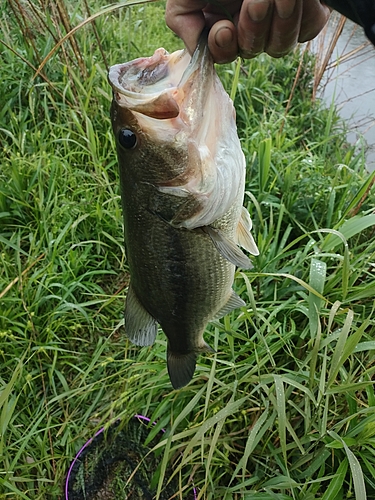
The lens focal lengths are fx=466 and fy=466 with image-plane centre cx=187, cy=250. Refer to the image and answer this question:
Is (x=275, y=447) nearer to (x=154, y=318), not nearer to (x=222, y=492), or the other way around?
(x=222, y=492)

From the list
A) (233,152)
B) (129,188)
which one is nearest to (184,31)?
(233,152)

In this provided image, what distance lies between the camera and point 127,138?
4.49 ft

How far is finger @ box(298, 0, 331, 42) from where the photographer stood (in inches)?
50.9

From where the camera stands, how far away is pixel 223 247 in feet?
4.54

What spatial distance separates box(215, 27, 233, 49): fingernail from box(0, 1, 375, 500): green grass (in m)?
0.93

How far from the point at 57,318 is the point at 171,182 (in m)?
1.44

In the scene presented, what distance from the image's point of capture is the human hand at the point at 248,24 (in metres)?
1.21

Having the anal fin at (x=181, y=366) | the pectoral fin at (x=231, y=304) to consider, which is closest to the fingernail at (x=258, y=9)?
the pectoral fin at (x=231, y=304)

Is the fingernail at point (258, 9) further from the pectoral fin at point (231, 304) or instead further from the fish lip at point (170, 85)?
the pectoral fin at point (231, 304)

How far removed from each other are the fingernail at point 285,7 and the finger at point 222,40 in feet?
0.41

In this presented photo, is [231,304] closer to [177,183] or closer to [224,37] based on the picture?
[177,183]

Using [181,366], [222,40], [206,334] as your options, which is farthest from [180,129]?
[206,334]

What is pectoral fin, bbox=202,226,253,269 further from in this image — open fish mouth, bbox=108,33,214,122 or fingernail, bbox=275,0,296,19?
fingernail, bbox=275,0,296,19

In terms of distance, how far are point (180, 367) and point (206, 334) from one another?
0.61 m
